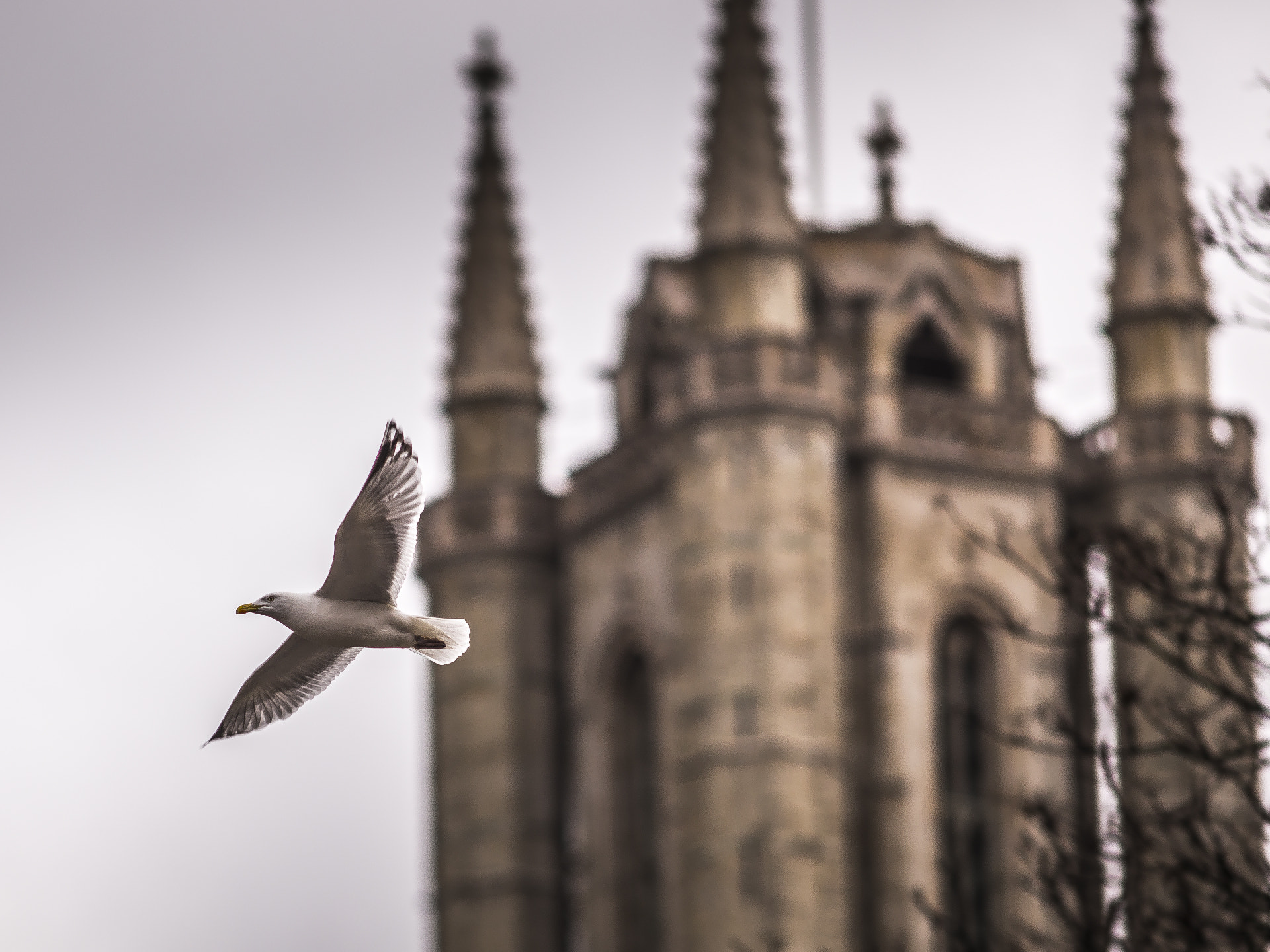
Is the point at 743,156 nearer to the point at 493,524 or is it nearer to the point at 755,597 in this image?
the point at 755,597

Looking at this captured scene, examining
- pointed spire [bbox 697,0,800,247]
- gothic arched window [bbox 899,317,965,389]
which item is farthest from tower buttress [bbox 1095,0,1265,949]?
pointed spire [bbox 697,0,800,247]

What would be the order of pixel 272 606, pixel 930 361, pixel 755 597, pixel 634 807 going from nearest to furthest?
1. pixel 272 606
2. pixel 755 597
3. pixel 634 807
4. pixel 930 361

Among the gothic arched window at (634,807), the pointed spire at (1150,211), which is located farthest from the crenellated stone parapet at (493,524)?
the pointed spire at (1150,211)

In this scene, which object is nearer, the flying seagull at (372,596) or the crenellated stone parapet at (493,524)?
the flying seagull at (372,596)

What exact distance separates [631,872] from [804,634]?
22.8 feet

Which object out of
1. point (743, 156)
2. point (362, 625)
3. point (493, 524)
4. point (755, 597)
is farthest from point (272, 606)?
point (493, 524)

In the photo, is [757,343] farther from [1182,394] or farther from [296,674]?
[296,674]

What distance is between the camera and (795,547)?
209 ft

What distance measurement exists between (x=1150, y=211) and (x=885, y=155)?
6763 millimetres

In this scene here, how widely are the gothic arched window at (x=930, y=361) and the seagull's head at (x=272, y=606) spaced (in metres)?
51.0

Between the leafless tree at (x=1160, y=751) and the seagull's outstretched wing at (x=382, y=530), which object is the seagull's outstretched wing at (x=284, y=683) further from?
the leafless tree at (x=1160, y=751)

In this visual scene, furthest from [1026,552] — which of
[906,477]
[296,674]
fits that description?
[296,674]

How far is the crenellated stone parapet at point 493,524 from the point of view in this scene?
70188 mm

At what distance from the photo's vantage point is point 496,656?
2763 inches
